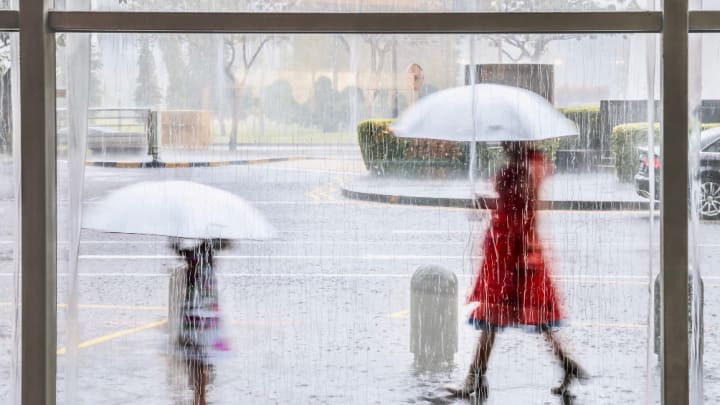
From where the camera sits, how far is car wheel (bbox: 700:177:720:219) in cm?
363

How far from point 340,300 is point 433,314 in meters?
0.37

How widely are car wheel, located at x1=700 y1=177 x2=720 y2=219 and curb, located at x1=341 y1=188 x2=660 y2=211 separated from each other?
0.22 meters

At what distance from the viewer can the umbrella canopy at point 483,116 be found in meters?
3.60

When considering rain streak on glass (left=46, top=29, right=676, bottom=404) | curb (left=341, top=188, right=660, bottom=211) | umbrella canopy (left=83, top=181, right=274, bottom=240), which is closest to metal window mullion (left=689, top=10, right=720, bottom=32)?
rain streak on glass (left=46, top=29, right=676, bottom=404)

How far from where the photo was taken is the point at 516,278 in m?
3.68

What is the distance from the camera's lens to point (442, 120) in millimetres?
3594

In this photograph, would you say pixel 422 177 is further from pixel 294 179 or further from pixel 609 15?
pixel 609 15

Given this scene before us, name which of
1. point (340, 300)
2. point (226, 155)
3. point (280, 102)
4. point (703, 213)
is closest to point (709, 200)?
point (703, 213)

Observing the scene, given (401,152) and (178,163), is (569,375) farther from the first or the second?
(178,163)

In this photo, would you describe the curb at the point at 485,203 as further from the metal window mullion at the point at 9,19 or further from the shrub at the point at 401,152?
the metal window mullion at the point at 9,19

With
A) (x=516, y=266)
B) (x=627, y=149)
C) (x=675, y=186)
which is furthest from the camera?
(x=516, y=266)

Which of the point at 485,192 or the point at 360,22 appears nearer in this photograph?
the point at 360,22

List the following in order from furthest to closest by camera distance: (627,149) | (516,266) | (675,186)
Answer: (516,266) < (627,149) < (675,186)

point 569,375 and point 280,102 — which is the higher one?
point 280,102
